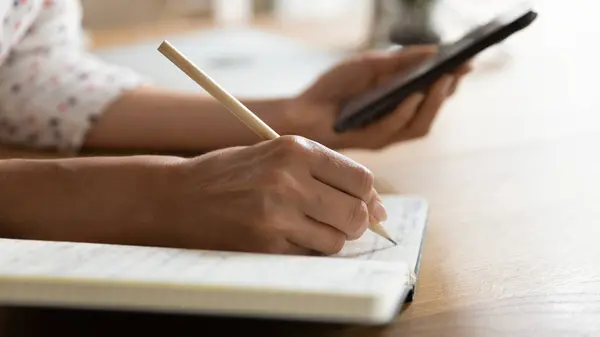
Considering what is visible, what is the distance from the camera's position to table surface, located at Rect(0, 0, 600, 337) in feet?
1.69

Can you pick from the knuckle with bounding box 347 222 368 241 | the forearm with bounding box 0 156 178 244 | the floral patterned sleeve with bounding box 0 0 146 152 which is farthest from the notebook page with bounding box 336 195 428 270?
the floral patterned sleeve with bounding box 0 0 146 152

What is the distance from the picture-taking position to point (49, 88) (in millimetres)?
946

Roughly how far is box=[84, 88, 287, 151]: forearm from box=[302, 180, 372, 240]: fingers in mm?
357

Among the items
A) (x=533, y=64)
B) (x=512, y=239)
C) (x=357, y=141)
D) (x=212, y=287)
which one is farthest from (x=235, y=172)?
(x=533, y=64)

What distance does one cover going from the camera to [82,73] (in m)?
0.96

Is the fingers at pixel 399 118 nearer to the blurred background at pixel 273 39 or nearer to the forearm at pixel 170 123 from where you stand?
the forearm at pixel 170 123

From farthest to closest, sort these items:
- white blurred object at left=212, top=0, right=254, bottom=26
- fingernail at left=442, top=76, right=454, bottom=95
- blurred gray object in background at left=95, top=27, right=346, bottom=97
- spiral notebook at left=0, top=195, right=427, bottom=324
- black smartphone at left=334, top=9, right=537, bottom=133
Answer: white blurred object at left=212, top=0, right=254, bottom=26, blurred gray object in background at left=95, top=27, right=346, bottom=97, fingernail at left=442, top=76, right=454, bottom=95, black smartphone at left=334, top=9, right=537, bottom=133, spiral notebook at left=0, top=195, right=427, bottom=324

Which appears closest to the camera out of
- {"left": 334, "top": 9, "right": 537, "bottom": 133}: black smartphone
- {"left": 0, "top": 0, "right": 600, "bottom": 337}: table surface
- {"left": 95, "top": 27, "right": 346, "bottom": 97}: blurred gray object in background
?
{"left": 0, "top": 0, "right": 600, "bottom": 337}: table surface

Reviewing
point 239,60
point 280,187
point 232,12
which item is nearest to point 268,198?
point 280,187

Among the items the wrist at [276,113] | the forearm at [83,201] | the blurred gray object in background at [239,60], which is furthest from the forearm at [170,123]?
the forearm at [83,201]

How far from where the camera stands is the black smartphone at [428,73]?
0.72m

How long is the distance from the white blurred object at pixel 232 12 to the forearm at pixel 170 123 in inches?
34.6

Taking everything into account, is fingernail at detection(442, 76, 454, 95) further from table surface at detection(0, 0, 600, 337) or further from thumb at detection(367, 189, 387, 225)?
thumb at detection(367, 189, 387, 225)

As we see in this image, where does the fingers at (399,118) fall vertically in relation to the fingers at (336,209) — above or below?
below
